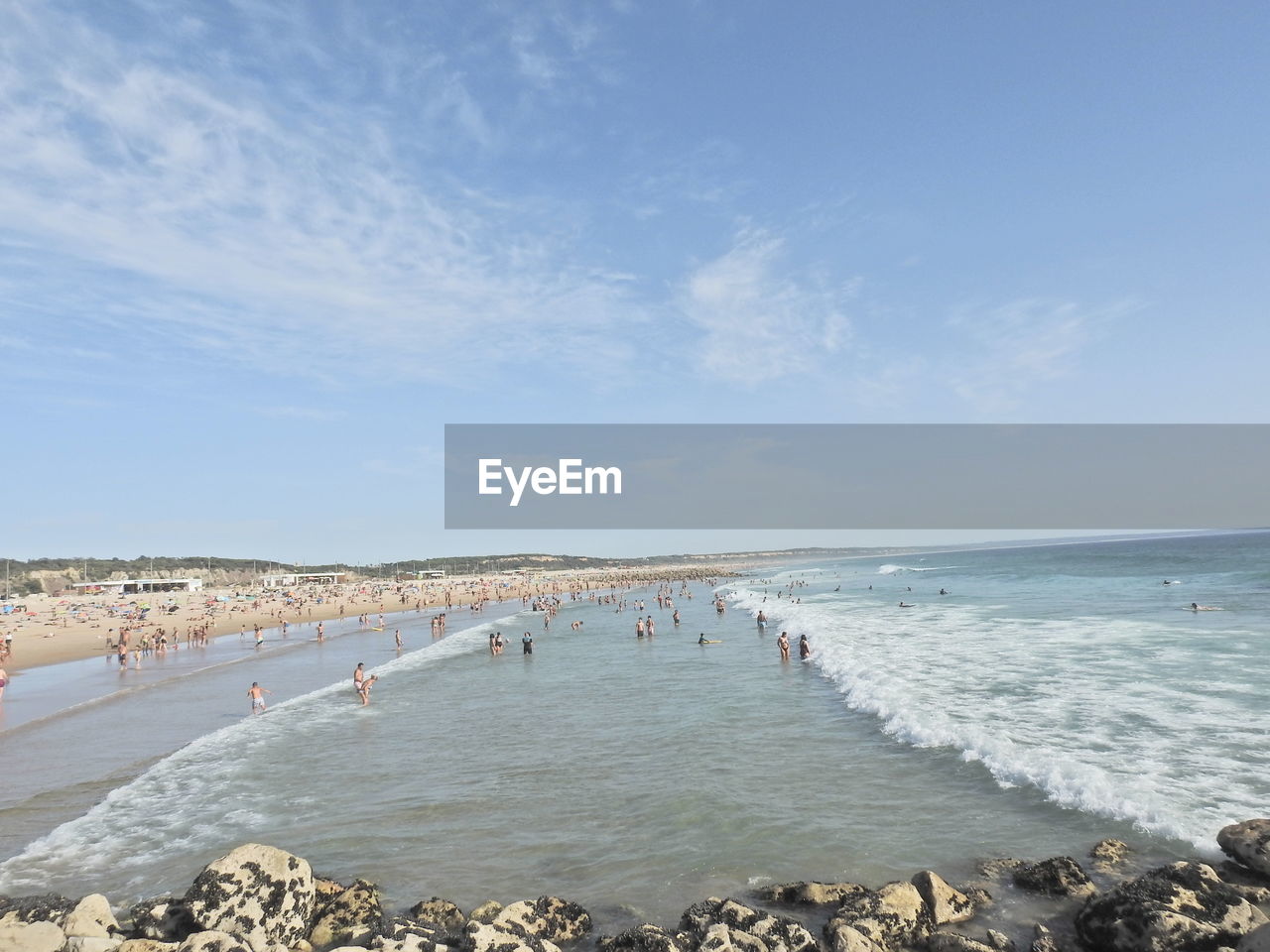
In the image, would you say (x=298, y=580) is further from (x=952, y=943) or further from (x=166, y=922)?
(x=952, y=943)

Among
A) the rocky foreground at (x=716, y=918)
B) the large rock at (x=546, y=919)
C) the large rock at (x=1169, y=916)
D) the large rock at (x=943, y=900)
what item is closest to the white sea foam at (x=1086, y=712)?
the large rock at (x=1169, y=916)

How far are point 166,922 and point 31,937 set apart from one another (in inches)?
49.3

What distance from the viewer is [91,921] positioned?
313 inches

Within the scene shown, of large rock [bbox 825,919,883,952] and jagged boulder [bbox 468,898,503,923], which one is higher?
large rock [bbox 825,919,883,952]

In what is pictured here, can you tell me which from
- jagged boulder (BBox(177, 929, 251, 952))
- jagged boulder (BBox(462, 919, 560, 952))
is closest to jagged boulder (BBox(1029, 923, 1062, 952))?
jagged boulder (BBox(462, 919, 560, 952))

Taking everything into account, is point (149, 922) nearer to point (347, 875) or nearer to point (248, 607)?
point (347, 875)

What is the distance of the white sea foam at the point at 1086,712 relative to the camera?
11.9m

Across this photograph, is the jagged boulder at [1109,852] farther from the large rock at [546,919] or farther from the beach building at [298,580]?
the beach building at [298,580]

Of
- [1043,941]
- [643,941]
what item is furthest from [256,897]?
[1043,941]

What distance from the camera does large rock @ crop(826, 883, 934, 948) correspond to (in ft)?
25.3

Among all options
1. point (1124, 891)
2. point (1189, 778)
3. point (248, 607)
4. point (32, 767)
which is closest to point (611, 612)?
point (248, 607)

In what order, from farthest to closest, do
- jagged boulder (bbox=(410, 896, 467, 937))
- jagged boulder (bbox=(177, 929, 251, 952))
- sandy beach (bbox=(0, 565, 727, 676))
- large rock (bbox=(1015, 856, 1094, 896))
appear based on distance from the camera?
sandy beach (bbox=(0, 565, 727, 676)) → large rock (bbox=(1015, 856, 1094, 896)) → jagged boulder (bbox=(410, 896, 467, 937)) → jagged boulder (bbox=(177, 929, 251, 952))

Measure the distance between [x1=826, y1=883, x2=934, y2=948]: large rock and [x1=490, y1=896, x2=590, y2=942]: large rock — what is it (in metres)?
2.83

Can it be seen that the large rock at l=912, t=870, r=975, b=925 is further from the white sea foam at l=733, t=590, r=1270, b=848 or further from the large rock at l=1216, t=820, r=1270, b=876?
the white sea foam at l=733, t=590, r=1270, b=848
